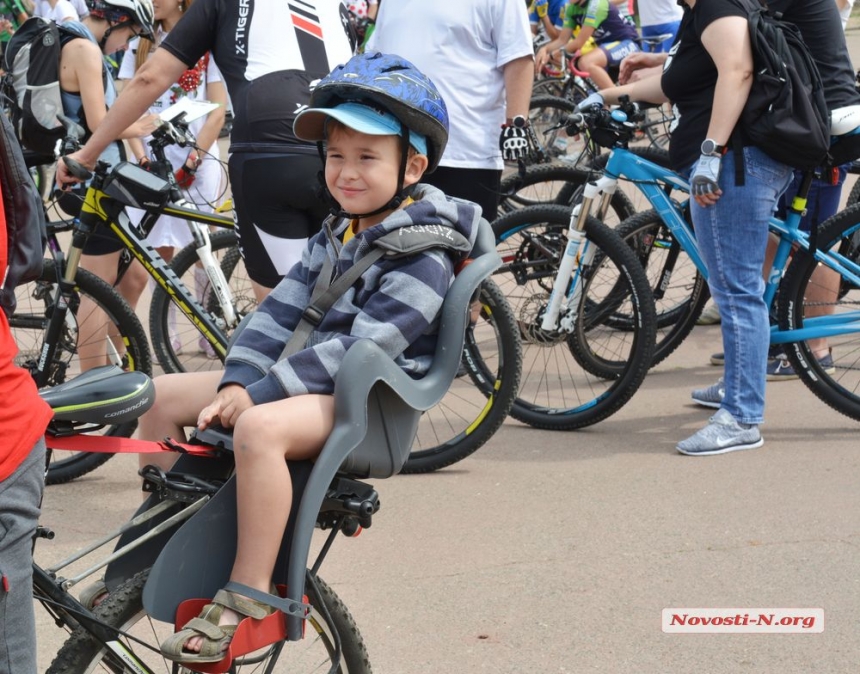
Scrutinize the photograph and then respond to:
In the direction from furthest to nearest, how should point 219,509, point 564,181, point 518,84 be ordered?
1. point 564,181
2. point 518,84
3. point 219,509

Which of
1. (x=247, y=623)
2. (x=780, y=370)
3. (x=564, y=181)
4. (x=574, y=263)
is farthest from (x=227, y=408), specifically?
(x=564, y=181)

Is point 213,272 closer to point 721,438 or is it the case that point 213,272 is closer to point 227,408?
point 721,438

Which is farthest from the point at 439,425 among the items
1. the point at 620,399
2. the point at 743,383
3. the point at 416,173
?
the point at 416,173

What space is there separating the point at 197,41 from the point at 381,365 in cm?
236

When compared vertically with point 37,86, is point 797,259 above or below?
below

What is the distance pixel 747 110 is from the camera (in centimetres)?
457

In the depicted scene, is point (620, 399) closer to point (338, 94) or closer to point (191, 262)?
point (191, 262)

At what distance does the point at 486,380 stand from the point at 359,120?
2318 mm

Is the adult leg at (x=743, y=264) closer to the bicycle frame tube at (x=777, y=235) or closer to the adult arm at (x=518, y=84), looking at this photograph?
the bicycle frame tube at (x=777, y=235)

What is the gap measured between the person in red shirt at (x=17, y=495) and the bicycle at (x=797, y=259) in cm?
327

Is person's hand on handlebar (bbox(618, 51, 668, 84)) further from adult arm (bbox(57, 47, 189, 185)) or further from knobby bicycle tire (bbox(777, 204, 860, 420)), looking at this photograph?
adult arm (bbox(57, 47, 189, 185))

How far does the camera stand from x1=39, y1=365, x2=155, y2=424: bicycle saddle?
2.43 m

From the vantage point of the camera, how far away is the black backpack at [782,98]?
4480mm

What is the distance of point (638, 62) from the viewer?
5652mm
